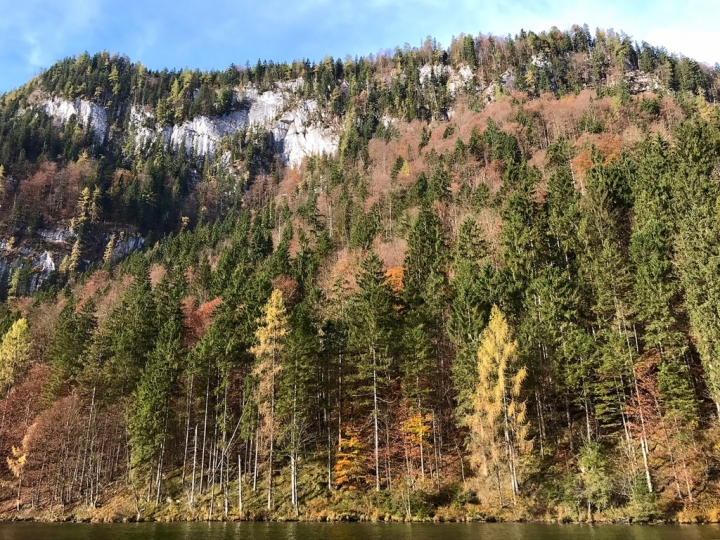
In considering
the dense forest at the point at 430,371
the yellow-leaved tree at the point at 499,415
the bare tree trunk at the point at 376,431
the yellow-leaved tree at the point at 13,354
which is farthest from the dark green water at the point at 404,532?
the yellow-leaved tree at the point at 13,354

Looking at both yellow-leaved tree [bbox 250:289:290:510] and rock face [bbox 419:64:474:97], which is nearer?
yellow-leaved tree [bbox 250:289:290:510]

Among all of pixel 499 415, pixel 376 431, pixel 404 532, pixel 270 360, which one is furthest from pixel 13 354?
pixel 499 415

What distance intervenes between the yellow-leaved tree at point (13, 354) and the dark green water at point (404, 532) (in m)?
36.3

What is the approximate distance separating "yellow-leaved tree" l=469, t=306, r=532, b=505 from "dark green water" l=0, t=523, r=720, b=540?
5.63 metres

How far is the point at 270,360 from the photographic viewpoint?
43.8 m

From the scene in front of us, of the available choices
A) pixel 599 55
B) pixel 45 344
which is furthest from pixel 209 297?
pixel 599 55

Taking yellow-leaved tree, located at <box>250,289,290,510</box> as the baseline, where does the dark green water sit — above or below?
below

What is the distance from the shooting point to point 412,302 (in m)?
50.8

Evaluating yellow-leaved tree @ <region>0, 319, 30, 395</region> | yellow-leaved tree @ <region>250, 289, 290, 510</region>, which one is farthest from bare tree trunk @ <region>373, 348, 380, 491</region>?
yellow-leaved tree @ <region>0, 319, 30, 395</region>

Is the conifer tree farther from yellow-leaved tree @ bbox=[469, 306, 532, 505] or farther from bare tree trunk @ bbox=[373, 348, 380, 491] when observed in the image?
yellow-leaved tree @ bbox=[469, 306, 532, 505]

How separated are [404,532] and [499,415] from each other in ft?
42.2

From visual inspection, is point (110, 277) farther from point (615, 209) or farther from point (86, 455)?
point (615, 209)

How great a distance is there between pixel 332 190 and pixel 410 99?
79.9 meters

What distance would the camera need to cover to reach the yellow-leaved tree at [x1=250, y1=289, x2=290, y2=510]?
42.0m
